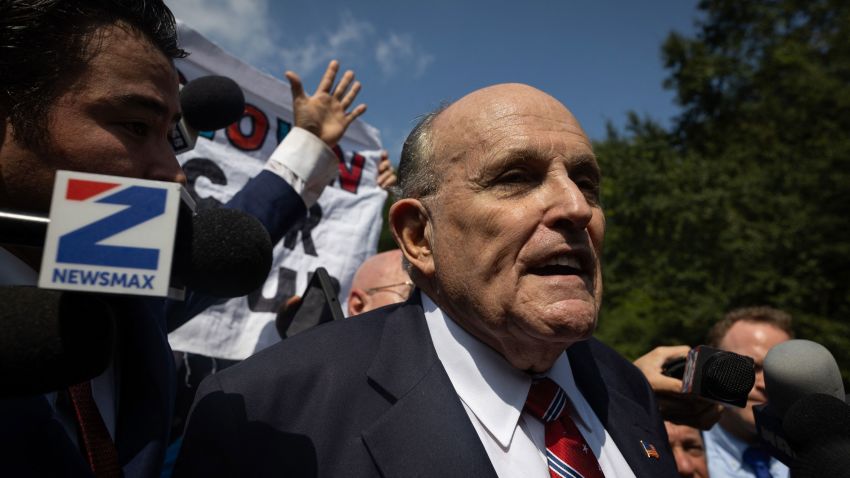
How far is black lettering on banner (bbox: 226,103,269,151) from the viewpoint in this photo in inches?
150

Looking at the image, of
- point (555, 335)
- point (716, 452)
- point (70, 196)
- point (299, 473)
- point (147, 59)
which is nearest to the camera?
point (70, 196)

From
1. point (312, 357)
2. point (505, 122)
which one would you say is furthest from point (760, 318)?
point (312, 357)

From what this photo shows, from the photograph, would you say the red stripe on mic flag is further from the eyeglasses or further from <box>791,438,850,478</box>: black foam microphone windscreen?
the eyeglasses

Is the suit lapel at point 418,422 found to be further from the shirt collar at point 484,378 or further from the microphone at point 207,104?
the microphone at point 207,104

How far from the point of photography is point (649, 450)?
205 centimetres

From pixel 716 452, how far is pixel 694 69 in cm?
2251

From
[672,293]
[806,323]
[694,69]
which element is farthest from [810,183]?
[694,69]

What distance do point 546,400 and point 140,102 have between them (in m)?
1.38

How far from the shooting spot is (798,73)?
51.8 feet

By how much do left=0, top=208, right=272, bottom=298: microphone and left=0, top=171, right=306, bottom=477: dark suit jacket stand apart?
13 cm

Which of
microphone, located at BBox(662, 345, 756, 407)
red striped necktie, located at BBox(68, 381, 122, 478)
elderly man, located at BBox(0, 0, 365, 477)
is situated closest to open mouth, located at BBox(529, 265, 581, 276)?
microphone, located at BBox(662, 345, 756, 407)

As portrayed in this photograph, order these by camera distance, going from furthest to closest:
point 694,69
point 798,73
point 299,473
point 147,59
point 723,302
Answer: point 694,69
point 798,73
point 723,302
point 299,473
point 147,59

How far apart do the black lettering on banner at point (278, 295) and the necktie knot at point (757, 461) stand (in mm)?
2987

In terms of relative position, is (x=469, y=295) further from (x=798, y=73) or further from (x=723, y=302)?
(x=798, y=73)
